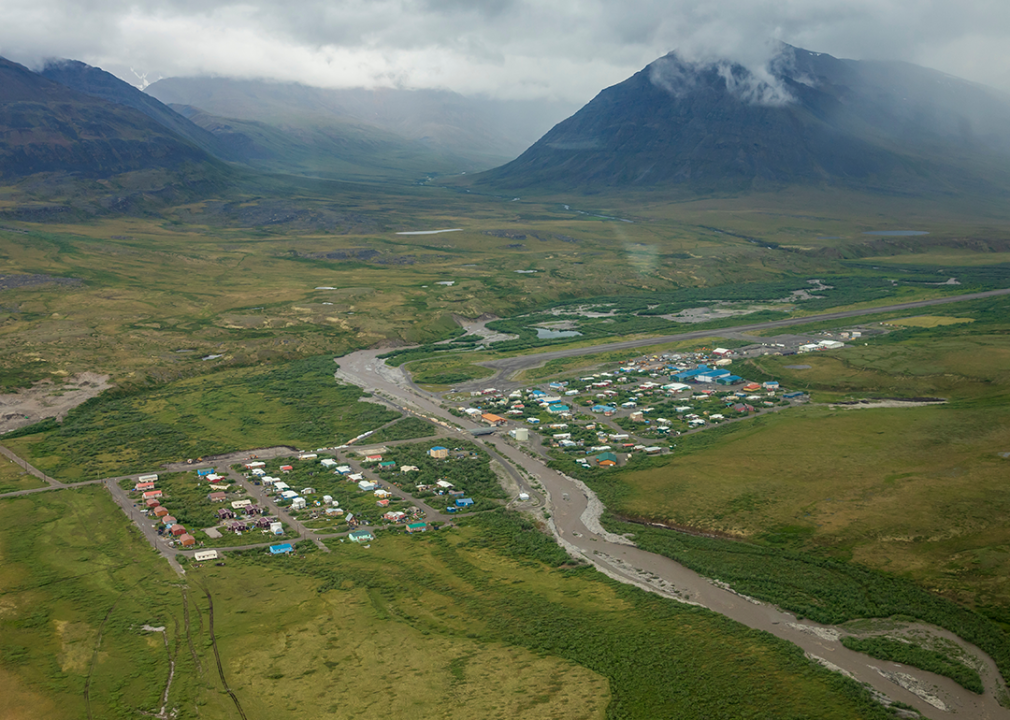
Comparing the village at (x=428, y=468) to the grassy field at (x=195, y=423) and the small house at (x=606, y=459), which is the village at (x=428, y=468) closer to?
the small house at (x=606, y=459)

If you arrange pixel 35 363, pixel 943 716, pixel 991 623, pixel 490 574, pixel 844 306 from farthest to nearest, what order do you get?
1. pixel 844 306
2. pixel 35 363
3. pixel 490 574
4. pixel 991 623
5. pixel 943 716

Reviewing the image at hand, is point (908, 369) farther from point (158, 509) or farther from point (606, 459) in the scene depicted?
point (158, 509)

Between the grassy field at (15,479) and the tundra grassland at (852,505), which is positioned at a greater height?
the tundra grassland at (852,505)

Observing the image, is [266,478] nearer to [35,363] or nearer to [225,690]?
[225,690]

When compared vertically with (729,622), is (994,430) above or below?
above

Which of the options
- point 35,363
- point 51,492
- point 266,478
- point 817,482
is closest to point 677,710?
point 817,482

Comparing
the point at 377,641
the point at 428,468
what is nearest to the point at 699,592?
the point at 377,641

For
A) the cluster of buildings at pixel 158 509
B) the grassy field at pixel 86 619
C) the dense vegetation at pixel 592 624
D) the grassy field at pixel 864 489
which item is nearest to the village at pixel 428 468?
the cluster of buildings at pixel 158 509
